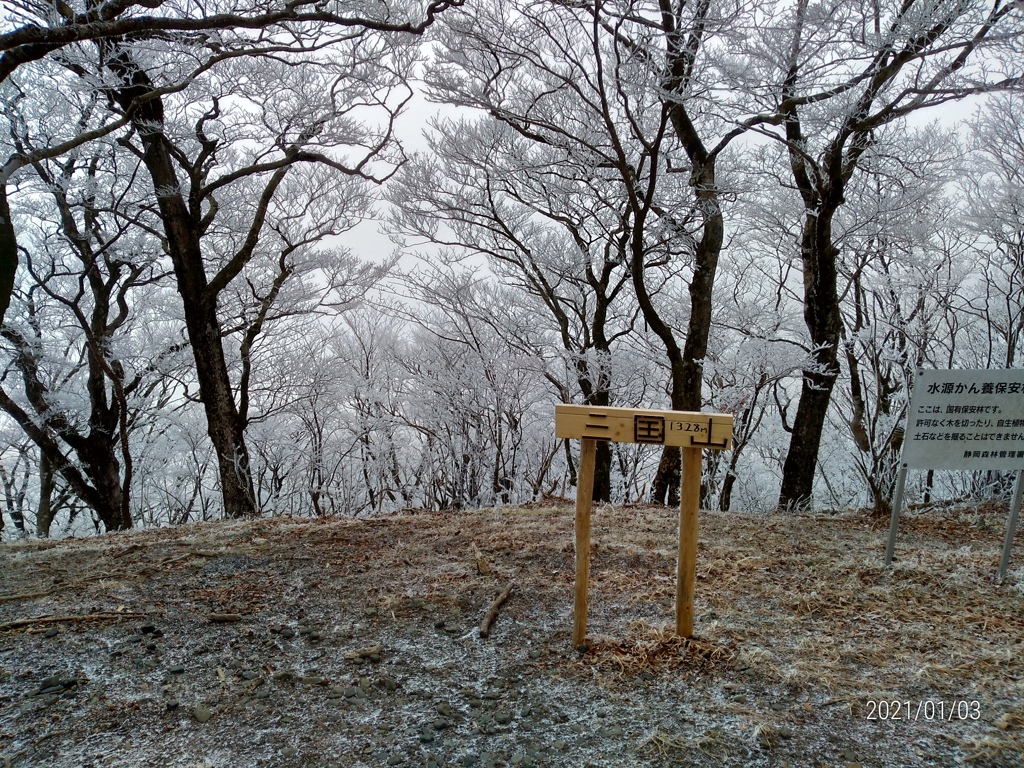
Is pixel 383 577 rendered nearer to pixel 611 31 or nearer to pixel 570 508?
pixel 570 508

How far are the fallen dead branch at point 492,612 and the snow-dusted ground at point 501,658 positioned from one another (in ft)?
0.13

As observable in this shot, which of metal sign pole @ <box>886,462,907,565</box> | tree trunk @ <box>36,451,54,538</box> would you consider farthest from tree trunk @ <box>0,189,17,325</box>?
tree trunk @ <box>36,451,54,538</box>

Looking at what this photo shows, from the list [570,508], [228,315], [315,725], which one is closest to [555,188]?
[570,508]

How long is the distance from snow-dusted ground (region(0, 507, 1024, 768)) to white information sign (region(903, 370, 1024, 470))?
2.20 feet

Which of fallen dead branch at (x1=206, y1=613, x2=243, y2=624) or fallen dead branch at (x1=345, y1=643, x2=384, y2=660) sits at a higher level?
fallen dead branch at (x1=206, y1=613, x2=243, y2=624)

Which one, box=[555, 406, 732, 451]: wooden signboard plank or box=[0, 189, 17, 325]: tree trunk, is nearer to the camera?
box=[555, 406, 732, 451]: wooden signboard plank

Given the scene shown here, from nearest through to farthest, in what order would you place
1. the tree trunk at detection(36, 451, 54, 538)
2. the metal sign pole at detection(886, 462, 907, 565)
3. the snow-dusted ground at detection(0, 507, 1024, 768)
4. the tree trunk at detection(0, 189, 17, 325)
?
the snow-dusted ground at detection(0, 507, 1024, 768) < the tree trunk at detection(0, 189, 17, 325) < the metal sign pole at detection(886, 462, 907, 565) < the tree trunk at detection(36, 451, 54, 538)

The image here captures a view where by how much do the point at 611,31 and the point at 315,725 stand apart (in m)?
5.01

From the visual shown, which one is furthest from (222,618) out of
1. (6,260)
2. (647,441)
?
(6,260)

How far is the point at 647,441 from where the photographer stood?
2.44 meters

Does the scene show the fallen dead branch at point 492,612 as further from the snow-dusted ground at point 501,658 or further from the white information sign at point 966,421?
the white information sign at point 966,421

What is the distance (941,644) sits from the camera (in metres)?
2.60

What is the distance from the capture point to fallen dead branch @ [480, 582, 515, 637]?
2.73 meters
